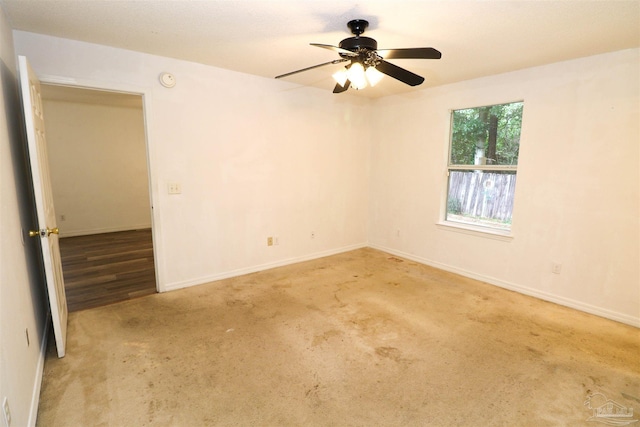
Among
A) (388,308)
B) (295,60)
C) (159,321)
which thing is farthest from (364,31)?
(159,321)

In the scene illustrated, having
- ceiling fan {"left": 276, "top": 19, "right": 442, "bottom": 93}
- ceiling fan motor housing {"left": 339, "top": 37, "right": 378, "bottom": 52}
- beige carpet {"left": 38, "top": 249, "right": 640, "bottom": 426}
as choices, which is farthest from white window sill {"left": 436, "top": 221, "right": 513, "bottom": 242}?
ceiling fan motor housing {"left": 339, "top": 37, "right": 378, "bottom": 52}

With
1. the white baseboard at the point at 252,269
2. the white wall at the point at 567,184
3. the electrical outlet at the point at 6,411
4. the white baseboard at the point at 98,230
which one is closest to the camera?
the electrical outlet at the point at 6,411

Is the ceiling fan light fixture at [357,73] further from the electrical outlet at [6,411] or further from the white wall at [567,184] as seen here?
the electrical outlet at [6,411]

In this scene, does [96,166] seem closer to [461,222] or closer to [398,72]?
[398,72]

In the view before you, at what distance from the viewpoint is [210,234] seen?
11.5 ft

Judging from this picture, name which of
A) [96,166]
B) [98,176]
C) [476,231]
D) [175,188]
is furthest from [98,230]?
[476,231]

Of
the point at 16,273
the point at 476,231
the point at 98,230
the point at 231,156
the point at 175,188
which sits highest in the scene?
the point at 231,156

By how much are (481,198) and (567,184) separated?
885 mm

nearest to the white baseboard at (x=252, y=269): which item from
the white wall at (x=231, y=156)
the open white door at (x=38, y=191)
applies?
the white wall at (x=231, y=156)

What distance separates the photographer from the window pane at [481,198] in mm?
3506

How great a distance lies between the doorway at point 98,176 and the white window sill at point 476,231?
395 cm

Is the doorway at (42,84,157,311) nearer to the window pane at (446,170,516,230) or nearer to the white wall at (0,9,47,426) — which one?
the white wall at (0,9,47,426)

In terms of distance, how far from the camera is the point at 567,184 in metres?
2.99

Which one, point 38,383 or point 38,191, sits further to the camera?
point 38,191
